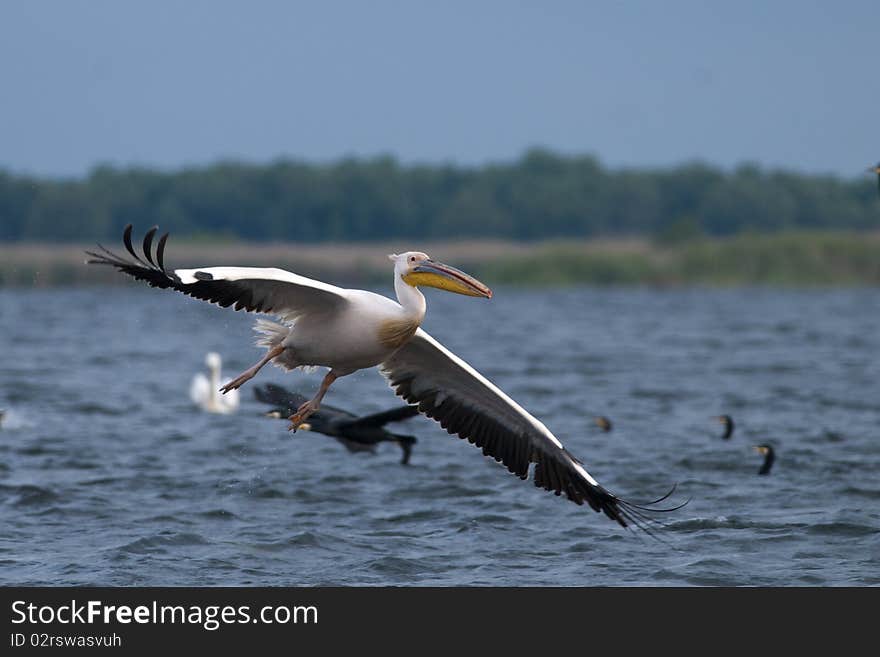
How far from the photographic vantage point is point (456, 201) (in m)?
86.5

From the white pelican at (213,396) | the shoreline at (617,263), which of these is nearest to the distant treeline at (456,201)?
the shoreline at (617,263)

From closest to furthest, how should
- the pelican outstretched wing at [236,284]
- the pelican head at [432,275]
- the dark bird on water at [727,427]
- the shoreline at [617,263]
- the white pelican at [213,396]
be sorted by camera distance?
1. the pelican outstretched wing at [236,284]
2. the pelican head at [432,275]
3. the dark bird on water at [727,427]
4. the white pelican at [213,396]
5. the shoreline at [617,263]

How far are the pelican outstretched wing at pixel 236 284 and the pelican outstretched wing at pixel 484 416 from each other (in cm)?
74

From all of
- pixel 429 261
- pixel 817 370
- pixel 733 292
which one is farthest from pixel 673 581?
pixel 733 292

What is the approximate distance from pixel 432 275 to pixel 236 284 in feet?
3.80

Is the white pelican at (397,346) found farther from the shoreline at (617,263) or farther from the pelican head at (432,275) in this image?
the shoreline at (617,263)

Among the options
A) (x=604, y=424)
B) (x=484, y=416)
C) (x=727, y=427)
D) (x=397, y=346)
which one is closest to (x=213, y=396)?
(x=604, y=424)

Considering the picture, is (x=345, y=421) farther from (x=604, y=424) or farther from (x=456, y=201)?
(x=456, y=201)

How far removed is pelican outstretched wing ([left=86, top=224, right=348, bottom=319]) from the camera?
27.7ft

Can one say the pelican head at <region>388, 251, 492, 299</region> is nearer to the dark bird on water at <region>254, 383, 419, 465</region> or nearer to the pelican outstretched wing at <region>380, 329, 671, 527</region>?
the pelican outstretched wing at <region>380, 329, 671, 527</region>

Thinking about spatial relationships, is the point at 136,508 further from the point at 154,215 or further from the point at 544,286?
the point at 154,215

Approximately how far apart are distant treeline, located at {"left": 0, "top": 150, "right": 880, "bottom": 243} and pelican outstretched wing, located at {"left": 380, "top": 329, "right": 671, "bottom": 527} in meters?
69.2

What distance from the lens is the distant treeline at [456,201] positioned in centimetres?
8338
